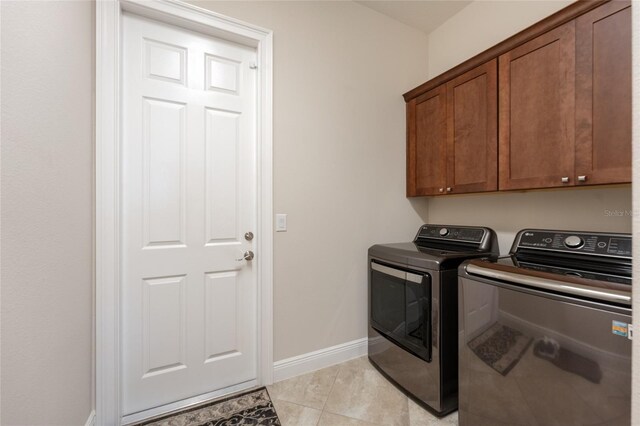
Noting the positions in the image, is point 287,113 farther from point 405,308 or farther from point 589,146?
point 589,146

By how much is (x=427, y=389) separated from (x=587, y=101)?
1.71 m

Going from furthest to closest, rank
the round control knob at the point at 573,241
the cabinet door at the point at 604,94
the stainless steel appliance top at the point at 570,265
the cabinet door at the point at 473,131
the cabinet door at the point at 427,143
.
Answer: the cabinet door at the point at 427,143, the cabinet door at the point at 473,131, the round control knob at the point at 573,241, the cabinet door at the point at 604,94, the stainless steel appliance top at the point at 570,265

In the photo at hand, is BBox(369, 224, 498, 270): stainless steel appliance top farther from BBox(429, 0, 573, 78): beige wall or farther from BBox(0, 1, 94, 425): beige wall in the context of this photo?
BBox(0, 1, 94, 425): beige wall

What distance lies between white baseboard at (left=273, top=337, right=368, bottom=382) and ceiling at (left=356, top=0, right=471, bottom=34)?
269 cm

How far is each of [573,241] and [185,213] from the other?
2.15m

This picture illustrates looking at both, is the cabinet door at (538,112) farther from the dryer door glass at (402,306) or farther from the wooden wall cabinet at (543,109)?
the dryer door glass at (402,306)

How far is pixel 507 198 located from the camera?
1921 millimetres

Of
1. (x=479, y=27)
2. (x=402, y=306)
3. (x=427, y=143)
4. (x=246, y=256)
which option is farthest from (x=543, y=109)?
(x=246, y=256)

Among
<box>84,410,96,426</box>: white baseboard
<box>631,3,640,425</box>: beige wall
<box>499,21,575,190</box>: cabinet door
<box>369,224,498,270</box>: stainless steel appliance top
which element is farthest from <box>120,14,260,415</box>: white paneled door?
<box>631,3,640,425</box>: beige wall

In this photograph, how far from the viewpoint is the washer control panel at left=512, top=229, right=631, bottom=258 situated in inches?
47.6

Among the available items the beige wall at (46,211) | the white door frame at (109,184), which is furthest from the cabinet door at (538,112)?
the beige wall at (46,211)

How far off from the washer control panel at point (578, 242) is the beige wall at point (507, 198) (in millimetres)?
222

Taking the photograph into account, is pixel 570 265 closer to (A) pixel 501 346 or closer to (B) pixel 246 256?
(A) pixel 501 346

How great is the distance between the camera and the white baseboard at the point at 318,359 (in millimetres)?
1854
